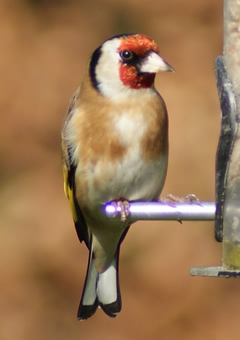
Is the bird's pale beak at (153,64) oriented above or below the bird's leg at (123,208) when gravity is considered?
above

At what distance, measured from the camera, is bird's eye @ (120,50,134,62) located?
4.31 metres

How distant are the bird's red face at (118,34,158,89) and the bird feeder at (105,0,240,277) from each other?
1.05ft

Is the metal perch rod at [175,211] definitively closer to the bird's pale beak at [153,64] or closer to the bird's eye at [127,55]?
the bird's pale beak at [153,64]

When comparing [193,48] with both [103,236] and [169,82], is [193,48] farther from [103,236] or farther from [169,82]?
[103,236]

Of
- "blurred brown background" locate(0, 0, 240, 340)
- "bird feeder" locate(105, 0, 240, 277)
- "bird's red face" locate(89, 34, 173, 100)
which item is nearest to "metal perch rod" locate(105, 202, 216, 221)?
"bird feeder" locate(105, 0, 240, 277)

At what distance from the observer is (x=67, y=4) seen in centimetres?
699

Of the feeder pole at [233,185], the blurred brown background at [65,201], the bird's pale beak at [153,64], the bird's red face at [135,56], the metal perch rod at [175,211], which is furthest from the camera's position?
the blurred brown background at [65,201]

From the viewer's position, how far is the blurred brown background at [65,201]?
21.0ft

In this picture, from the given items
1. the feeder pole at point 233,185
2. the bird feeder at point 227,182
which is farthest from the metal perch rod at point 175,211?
the feeder pole at point 233,185

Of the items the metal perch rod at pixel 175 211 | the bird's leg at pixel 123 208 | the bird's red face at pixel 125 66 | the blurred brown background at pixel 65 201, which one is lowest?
the blurred brown background at pixel 65 201

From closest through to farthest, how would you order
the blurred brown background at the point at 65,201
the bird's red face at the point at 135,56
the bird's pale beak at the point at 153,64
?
the bird's pale beak at the point at 153,64 → the bird's red face at the point at 135,56 → the blurred brown background at the point at 65,201

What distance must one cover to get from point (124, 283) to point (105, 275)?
1.65 meters

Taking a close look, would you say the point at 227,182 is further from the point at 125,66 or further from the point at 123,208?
the point at 125,66

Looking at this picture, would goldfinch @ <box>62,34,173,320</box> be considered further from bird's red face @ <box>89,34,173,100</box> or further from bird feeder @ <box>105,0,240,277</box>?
bird feeder @ <box>105,0,240,277</box>
